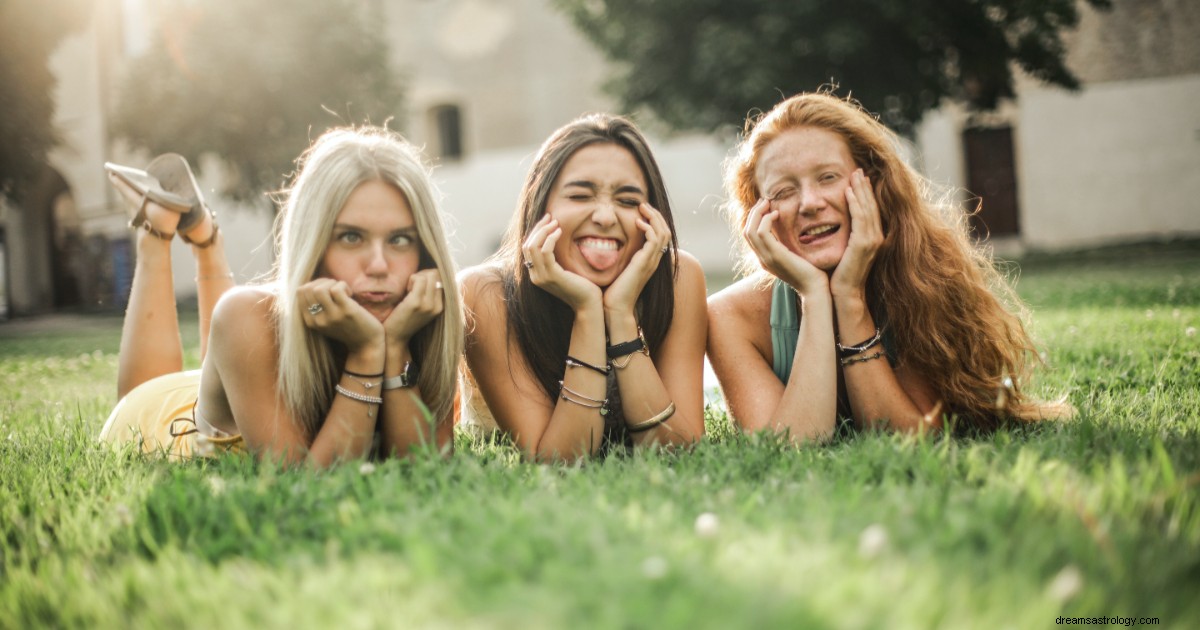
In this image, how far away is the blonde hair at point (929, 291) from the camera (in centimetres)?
328

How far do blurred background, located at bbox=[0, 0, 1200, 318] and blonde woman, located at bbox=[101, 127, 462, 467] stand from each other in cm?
1152

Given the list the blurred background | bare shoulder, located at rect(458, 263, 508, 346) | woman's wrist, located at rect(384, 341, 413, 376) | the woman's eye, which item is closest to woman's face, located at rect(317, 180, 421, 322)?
woman's wrist, located at rect(384, 341, 413, 376)

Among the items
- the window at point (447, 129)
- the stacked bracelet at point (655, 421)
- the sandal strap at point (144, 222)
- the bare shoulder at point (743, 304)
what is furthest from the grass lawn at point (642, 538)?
the window at point (447, 129)

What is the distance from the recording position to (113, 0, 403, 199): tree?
18.9 metres

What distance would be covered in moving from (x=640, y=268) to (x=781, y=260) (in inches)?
21.3

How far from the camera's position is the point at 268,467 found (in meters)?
2.47

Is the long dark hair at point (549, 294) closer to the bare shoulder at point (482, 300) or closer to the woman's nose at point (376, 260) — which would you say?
the bare shoulder at point (482, 300)

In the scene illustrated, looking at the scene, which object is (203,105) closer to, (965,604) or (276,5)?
(276,5)

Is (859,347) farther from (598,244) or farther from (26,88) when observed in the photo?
(26,88)

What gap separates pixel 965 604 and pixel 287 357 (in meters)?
2.20

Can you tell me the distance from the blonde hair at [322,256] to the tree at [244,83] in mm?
16669

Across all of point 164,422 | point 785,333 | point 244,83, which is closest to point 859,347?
point 785,333

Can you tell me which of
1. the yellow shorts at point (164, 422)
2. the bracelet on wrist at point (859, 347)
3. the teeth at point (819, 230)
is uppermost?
the teeth at point (819, 230)

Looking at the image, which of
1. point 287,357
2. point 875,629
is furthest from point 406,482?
point 875,629
